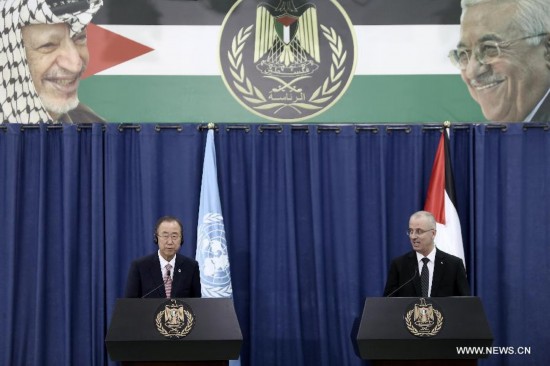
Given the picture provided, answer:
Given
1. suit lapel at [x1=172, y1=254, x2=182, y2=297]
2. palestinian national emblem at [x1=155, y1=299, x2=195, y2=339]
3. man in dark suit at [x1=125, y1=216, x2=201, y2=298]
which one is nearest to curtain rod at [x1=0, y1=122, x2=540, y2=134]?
man in dark suit at [x1=125, y1=216, x2=201, y2=298]

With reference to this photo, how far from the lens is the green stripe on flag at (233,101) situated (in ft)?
21.0

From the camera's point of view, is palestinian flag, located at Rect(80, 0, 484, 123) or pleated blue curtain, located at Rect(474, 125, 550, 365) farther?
palestinian flag, located at Rect(80, 0, 484, 123)

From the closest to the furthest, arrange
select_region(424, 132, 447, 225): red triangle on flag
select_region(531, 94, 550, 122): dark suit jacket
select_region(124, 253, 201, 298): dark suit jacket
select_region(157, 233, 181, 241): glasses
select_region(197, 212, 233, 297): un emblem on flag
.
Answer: select_region(124, 253, 201, 298): dark suit jacket, select_region(157, 233, 181, 241): glasses, select_region(197, 212, 233, 297): un emblem on flag, select_region(424, 132, 447, 225): red triangle on flag, select_region(531, 94, 550, 122): dark suit jacket

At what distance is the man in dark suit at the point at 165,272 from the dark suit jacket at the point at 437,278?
116 centimetres

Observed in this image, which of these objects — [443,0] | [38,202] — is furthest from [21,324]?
[443,0]

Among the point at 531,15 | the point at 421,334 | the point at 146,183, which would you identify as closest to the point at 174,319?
the point at 421,334

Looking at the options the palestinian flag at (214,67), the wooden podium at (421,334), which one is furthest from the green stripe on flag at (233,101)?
the wooden podium at (421,334)

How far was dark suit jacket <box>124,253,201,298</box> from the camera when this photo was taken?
459 centimetres

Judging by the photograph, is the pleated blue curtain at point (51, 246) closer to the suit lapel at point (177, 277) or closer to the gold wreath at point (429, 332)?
the suit lapel at point (177, 277)

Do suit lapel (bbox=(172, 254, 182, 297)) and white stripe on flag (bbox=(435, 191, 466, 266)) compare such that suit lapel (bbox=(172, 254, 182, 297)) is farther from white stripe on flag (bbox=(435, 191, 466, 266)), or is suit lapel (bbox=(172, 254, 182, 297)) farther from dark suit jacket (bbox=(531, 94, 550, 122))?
dark suit jacket (bbox=(531, 94, 550, 122))

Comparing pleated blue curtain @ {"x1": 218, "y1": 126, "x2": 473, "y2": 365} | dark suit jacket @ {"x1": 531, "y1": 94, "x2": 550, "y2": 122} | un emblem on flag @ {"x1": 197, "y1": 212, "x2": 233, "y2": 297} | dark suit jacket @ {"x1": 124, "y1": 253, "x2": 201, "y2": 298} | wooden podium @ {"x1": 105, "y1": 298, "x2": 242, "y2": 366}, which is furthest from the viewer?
dark suit jacket @ {"x1": 531, "y1": 94, "x2": 550, "y2": 122}

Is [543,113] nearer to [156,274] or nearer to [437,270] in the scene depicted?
[437,270]

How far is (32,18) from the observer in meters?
6.48

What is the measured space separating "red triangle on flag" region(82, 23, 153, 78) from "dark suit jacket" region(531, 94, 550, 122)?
3.13 m
